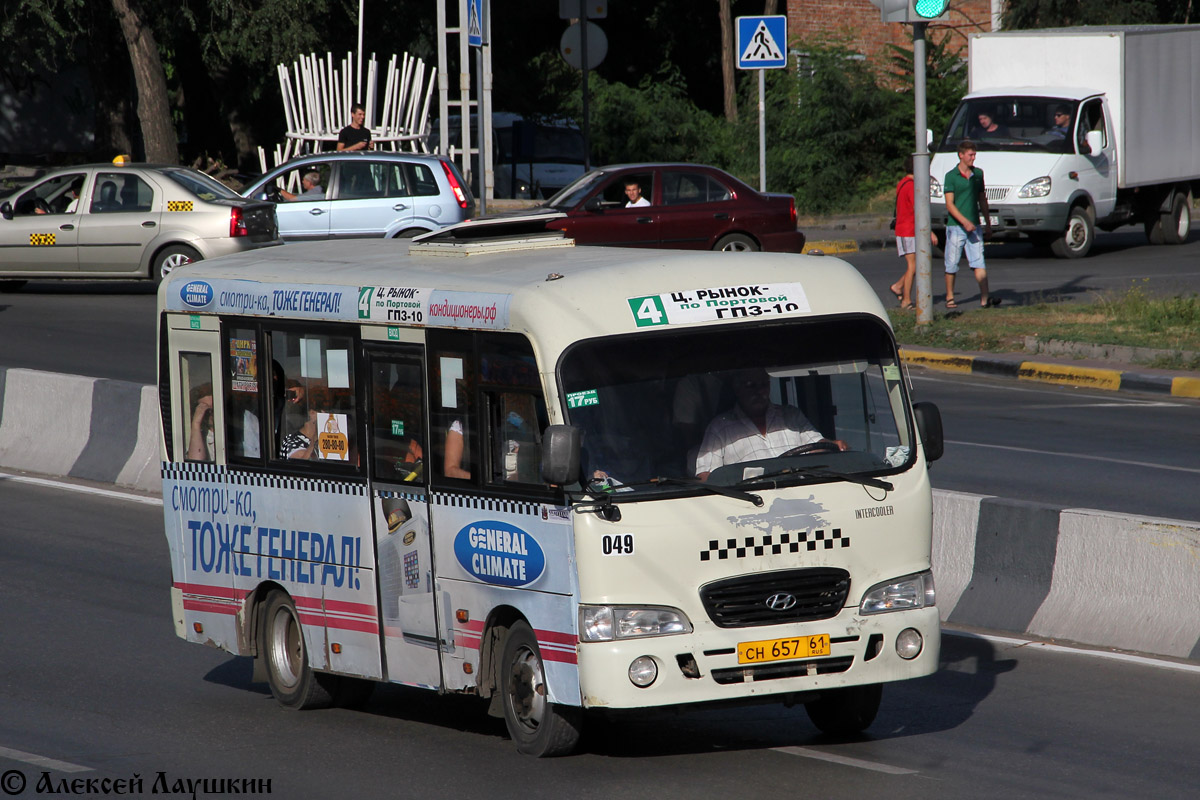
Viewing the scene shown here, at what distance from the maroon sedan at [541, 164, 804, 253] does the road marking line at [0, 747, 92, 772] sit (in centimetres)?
1637

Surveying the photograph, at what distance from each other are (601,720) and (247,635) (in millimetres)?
1952

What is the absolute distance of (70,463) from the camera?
49.1 feet

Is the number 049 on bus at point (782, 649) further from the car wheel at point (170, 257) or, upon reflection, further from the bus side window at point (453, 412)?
the car wheel at point (170, 257)

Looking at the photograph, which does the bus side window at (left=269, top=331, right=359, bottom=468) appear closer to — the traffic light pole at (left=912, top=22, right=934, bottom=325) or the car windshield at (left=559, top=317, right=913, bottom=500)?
the car windshield at (left=559, top=317, right=913, bottom=500)

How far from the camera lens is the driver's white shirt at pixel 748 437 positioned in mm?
6777

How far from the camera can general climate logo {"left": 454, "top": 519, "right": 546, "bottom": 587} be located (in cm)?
678

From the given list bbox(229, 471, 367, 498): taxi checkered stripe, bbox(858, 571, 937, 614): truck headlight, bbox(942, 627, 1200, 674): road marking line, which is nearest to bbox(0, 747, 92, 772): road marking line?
bbox(229, 471, 367, 498): taxi checkered stripe

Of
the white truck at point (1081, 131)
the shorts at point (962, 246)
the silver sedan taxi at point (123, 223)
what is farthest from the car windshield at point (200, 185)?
the white truck at point (1081, 131)

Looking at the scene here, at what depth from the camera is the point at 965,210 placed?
20.0 metres

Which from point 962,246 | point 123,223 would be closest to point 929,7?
point 962,246

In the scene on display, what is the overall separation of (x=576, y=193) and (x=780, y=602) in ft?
57.6

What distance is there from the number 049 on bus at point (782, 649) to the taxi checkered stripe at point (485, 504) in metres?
0.98

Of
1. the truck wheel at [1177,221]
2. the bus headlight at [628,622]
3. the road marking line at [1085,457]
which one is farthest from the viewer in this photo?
the truck wheel at [1177,221]

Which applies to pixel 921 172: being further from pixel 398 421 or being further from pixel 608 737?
pixel 608 737
